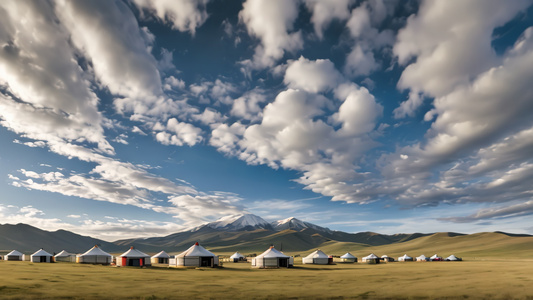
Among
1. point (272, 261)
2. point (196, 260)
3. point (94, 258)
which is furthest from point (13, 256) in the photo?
point (272, 261)

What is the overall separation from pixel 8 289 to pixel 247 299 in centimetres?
2086

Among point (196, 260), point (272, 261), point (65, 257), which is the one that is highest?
point (196, 260)

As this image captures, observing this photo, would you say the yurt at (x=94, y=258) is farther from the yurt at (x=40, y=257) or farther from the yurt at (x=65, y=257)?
the yurt at (x=65, y=257)

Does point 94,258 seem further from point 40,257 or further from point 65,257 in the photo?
point 65,257

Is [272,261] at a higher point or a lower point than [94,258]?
lower

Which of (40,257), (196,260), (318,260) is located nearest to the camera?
(196,260)

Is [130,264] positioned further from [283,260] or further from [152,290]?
[152,290]

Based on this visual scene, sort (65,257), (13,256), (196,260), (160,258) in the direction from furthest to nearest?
(13,256) → (65,257) → (160,258) → (196,260)

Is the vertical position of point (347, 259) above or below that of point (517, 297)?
below

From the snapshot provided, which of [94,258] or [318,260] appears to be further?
[318,260]

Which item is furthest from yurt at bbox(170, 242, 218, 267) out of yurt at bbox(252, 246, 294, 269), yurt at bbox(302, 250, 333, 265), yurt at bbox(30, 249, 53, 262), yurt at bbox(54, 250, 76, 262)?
yurt at bbox(54, 250, 76, 262)

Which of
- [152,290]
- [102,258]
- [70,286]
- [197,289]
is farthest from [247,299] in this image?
[102,258]

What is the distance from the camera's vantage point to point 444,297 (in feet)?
88.6

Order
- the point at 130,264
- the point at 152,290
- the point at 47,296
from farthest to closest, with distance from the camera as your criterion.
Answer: the point at 130,264
the point at 152,290
the point at 47,296
